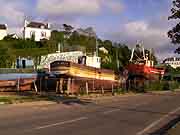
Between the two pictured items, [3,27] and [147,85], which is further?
[3,27]

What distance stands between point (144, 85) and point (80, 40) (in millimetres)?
57563

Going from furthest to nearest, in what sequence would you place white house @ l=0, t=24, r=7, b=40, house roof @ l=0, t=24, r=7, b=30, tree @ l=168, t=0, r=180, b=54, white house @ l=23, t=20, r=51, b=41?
white house @ l=23, t=20, r=51, b=41
house roof @ l=0, t=24, r=7, b=30
white house @ l=0, t=24, r=7, b=40
tree @ l=168, t=0, r=180, b=54

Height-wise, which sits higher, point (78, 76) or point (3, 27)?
point (3, 27)

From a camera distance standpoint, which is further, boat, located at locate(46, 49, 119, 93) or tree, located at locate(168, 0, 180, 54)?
boat, located at locate(46, 49, 119, 93)

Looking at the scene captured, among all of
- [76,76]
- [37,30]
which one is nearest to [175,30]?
[76,76]

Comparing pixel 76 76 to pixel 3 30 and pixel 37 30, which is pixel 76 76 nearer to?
pixel 3 30

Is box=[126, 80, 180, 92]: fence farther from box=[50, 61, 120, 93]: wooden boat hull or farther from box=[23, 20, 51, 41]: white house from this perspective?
box=[23, 20, 51, 41]: white house

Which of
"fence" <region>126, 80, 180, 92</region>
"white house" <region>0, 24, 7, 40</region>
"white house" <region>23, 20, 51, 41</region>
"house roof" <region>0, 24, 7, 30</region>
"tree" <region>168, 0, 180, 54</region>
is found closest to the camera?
"tree" <region>168, 0, 180, 54</region>

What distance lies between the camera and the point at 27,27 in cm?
15450

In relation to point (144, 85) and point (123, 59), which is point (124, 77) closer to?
point (144, 85)

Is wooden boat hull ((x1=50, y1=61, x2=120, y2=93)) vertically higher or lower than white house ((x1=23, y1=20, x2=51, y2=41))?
lower

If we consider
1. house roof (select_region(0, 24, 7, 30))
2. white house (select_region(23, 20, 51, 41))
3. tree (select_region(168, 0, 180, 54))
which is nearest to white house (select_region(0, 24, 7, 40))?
house roof (select_region(0, 24, 7, 30))

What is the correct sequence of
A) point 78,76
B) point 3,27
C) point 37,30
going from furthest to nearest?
point 37,30 → point 3,27 → point 78,76

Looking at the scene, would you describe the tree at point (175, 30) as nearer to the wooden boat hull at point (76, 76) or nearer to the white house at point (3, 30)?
the wooden boat hull at point (76, 76)
